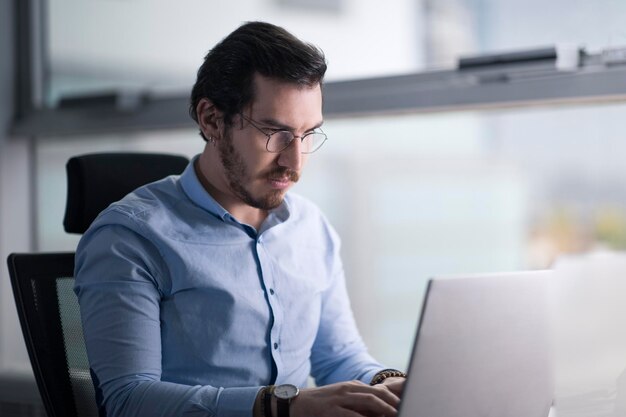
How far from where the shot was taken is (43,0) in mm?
3156

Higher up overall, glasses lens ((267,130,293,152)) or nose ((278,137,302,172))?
glasses lens ((267,130,293,152))

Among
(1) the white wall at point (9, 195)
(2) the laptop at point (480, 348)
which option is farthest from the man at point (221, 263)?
(1) the white wall at point (9, 195)

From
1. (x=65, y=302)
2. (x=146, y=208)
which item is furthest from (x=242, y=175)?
(x=65, y=302)

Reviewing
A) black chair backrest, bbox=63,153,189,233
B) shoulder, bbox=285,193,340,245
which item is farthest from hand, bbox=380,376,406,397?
black chair backrest, bbox=63,153,189,233

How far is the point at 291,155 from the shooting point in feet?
5.45

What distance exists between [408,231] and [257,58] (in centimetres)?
99

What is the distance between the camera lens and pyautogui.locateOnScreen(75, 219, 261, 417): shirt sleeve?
1423 mm

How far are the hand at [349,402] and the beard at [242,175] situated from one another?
1.50 ft

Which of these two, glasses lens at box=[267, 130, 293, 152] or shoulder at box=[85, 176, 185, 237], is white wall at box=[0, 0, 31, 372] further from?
glasses lens at box=[267, 130, 293, 152]

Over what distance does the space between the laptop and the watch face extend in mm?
261

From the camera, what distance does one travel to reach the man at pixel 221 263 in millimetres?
1487

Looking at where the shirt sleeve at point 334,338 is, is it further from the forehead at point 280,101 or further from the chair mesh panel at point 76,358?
the chair mesh panel at point 76,358

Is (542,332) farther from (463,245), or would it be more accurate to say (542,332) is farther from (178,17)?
(178,17)

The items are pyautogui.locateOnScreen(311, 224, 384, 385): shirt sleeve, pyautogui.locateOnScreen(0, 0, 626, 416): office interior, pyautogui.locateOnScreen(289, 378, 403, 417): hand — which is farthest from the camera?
pyautogui.locateOnScreen(0, 0, 626, 416): office interior
